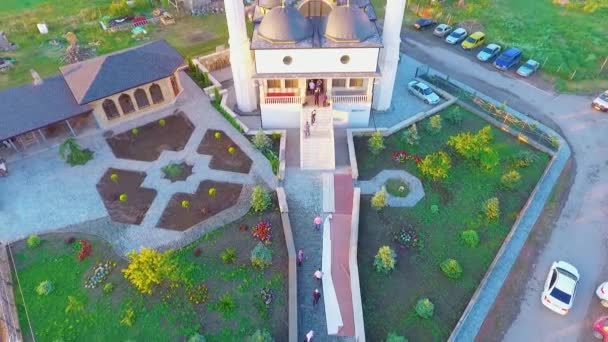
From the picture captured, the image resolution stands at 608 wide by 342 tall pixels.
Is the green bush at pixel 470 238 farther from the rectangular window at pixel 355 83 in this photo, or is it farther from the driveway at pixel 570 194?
the rectangular window at pixel 355 83

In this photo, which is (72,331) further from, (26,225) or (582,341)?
(582,341)

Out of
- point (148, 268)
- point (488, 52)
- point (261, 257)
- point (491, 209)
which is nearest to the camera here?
point (148, 268)

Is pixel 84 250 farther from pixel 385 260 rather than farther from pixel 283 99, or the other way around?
pixel 385 260

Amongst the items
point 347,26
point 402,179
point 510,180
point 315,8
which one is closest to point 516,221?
point 510,180

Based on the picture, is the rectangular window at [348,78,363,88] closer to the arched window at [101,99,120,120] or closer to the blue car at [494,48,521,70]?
the blue car at [494,48,521,70]

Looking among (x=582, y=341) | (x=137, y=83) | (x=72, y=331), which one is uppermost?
(x=137, y=83)

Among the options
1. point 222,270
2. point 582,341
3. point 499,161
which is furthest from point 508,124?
point 222,270
